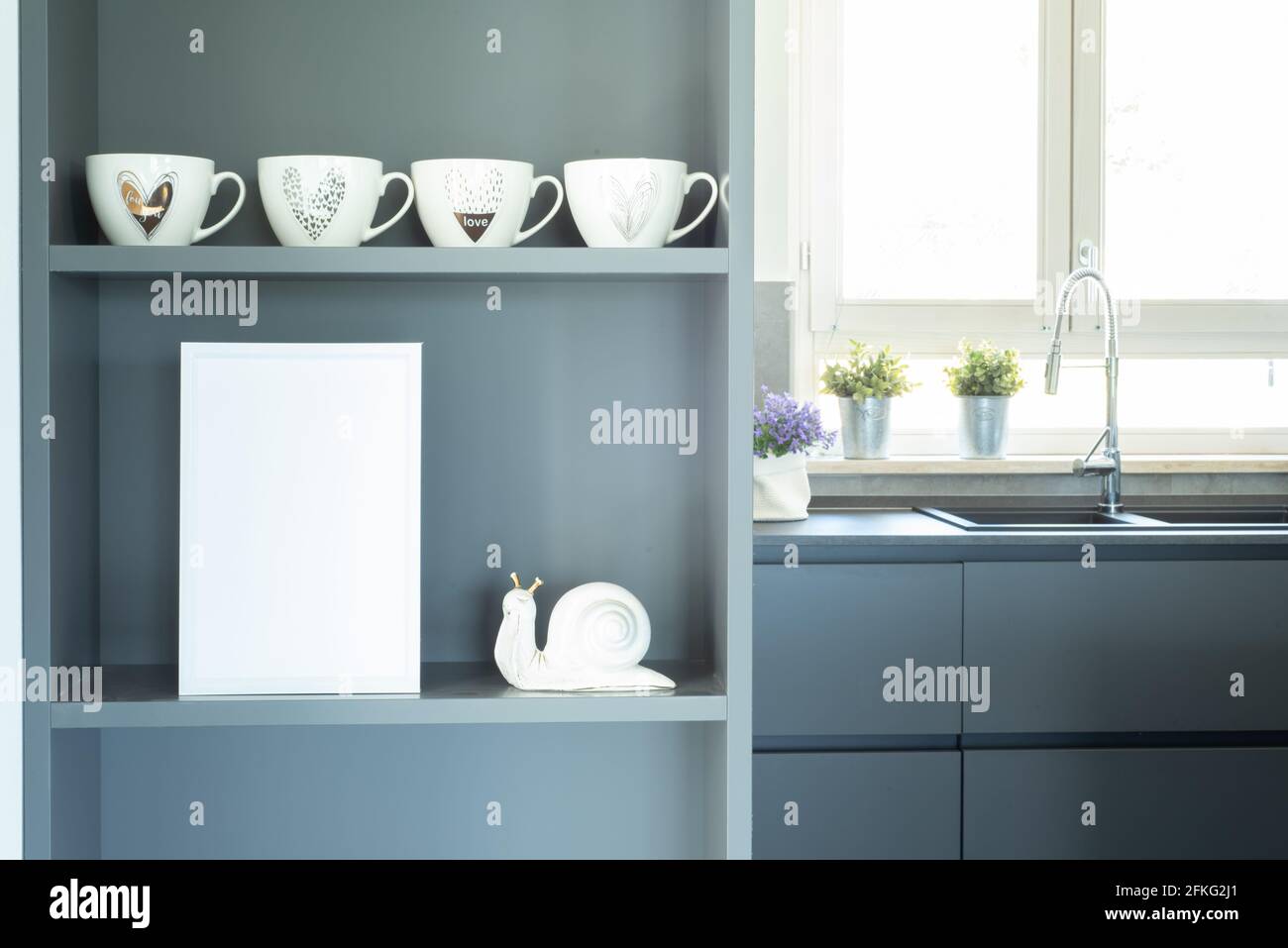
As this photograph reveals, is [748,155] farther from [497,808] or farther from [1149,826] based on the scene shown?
[1149,826]

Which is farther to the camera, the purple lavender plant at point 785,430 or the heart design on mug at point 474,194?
the purple lavender plant at point 785,430

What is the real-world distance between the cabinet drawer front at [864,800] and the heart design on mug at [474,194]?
4.02 ft

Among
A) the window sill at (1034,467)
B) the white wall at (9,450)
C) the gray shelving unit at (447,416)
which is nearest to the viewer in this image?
the white wall at (9,450)

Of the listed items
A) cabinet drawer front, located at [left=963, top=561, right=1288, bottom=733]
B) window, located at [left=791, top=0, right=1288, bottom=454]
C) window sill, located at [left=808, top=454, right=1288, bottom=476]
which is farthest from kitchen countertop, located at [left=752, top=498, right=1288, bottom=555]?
window, located at [left=791, top=0, right=1288, bottom=454]

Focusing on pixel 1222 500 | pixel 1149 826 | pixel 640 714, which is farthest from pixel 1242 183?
pixel 640 714

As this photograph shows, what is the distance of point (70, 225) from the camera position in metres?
1.14

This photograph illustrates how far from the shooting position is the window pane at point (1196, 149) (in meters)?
2.74

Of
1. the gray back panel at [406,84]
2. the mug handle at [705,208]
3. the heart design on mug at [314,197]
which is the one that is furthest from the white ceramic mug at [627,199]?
the heart design on mug at [314,197]

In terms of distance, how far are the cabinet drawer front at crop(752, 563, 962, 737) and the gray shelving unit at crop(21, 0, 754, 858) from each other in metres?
0.76

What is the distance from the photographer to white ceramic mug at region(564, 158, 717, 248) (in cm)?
113

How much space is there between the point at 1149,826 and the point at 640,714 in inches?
52.9

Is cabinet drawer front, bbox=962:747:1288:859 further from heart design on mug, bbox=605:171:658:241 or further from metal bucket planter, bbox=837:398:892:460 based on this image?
heart design on mug, bbox=605:171:658:241

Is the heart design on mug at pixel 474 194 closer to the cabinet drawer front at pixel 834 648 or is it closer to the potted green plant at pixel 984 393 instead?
the cabinet drawer front at pixel 834 648

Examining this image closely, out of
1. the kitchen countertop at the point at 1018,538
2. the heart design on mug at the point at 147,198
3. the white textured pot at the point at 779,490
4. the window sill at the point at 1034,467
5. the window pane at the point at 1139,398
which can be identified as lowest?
the kitchen countertop at the point at 1018,538
